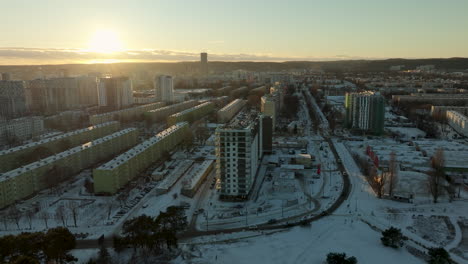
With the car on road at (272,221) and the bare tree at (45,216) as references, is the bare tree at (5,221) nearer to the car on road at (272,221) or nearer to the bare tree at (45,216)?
the bare tree at (45,216)

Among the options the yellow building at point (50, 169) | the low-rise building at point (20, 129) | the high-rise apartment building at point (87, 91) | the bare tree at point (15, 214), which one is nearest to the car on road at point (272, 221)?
the bare tree at point (15, 214)

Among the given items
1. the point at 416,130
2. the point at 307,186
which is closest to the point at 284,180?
the point at 307,186

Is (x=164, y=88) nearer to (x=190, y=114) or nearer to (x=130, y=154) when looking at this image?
(x=190, y=114)

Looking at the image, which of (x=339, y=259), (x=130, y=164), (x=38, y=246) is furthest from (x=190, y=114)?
(x=339, y=259)

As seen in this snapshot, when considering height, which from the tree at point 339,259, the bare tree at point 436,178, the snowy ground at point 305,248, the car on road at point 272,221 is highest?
the bare tree at point 436,178

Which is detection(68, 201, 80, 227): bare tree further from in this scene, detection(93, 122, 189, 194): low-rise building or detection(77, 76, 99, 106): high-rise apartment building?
detection(77, 76, 99, 106): high-rise apartment building

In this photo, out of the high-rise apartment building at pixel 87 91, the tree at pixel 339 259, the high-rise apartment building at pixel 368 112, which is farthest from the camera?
the high-rise apartment building at pixel 87 91

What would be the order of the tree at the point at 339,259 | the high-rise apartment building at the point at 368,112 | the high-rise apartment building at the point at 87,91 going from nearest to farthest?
the tree at the point at 339,259 → the high-rise apartment building at the point at 368,112 → the high-rise apartment building at the point at 87,91
